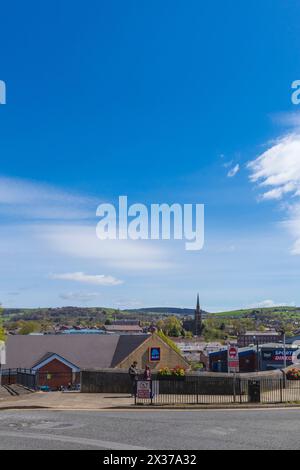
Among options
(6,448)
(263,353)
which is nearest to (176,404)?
(6,448)

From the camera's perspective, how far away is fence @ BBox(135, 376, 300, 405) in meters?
26.2

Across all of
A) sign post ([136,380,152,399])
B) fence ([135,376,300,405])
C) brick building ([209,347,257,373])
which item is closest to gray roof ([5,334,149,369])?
brick building ([209,347,257,373])

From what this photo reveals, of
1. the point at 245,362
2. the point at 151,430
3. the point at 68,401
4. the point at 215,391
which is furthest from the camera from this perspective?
the point at 245,362

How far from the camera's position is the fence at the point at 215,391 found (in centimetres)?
2625

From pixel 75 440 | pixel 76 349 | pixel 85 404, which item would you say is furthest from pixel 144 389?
pixel 76 349

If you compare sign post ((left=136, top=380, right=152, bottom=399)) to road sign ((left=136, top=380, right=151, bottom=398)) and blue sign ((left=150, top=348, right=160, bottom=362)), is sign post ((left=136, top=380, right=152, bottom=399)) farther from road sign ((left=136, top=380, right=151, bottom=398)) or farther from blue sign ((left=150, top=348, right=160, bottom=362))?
blue sign ((left=150, top=348, right=160, bottom=362))

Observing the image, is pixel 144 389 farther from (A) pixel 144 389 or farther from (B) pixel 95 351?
(B) pixel 95 351

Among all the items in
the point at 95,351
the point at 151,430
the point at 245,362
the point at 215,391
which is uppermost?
the point at 151,430

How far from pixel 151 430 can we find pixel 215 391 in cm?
1013

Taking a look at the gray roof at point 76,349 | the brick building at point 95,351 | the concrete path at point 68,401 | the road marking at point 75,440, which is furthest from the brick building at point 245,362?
the road marking at point 75,440

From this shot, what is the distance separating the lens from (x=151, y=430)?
18.6 meters

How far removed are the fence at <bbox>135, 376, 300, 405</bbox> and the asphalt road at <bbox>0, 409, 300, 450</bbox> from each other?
8.29ft
